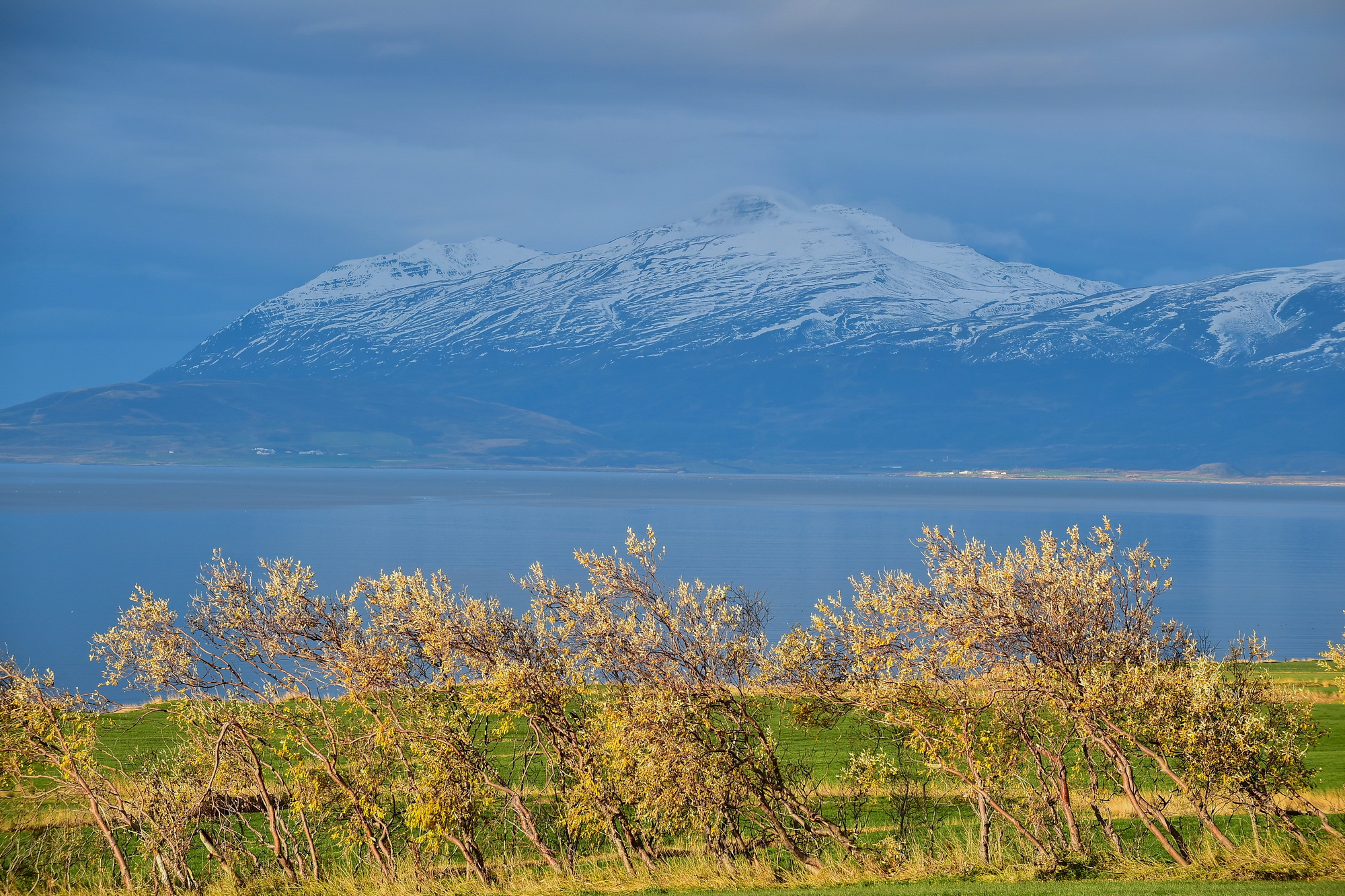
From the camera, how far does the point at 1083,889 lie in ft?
46.6

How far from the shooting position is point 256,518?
477 ft

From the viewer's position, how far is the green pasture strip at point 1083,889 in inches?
530

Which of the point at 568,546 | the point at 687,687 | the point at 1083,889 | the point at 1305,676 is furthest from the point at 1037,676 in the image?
the point at 568,546

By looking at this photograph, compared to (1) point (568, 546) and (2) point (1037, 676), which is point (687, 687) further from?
(1) point (568, 546)

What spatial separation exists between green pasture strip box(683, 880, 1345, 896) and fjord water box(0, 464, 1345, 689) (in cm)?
2555

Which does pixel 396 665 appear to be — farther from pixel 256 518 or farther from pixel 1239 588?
pixel 256 518

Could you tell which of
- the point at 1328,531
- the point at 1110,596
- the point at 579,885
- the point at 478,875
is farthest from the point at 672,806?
the point at 1328,531

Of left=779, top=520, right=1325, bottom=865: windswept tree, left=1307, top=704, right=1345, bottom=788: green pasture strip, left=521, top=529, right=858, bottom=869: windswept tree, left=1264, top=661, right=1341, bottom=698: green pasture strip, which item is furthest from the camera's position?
left=1264, top=661, right=1341, bottom=698: green pasture strip

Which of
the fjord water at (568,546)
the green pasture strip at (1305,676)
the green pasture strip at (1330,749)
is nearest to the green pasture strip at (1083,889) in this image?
the green pasture strip at (1330,749)

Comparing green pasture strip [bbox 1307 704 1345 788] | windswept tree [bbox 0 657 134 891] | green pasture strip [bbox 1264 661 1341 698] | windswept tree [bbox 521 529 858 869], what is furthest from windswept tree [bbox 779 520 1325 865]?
green pasture strip [bbox 1264 661 1341 698]

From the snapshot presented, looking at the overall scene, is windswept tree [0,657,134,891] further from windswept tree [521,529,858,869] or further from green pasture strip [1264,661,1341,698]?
green pasture strip [1264,661,1341,698]

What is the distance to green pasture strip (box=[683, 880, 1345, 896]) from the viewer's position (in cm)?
1347

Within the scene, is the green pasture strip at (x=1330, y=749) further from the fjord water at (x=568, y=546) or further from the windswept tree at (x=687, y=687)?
the fjord water at (x=568, y=546)

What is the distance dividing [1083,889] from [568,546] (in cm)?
9177
